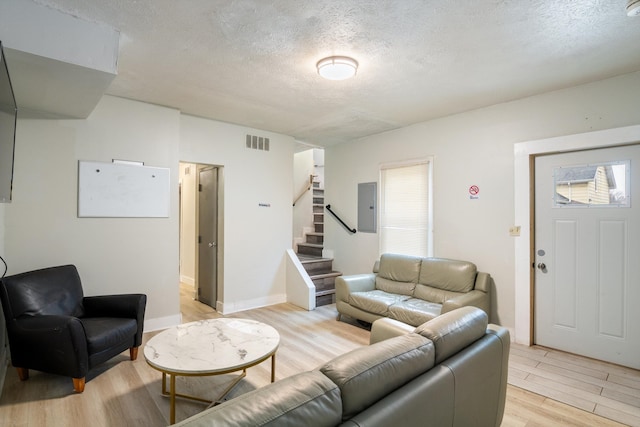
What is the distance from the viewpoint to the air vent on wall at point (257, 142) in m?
4.74

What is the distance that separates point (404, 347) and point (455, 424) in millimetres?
440

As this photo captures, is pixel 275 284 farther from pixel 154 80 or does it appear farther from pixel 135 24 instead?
pixel 135 24

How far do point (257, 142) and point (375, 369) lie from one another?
414 cm

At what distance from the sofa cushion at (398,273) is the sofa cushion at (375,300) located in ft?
0.42

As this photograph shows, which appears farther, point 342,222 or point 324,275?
point 342,222

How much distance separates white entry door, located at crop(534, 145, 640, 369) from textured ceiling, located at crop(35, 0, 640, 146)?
85 cm

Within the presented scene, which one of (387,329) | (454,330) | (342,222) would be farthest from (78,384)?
(342,222)

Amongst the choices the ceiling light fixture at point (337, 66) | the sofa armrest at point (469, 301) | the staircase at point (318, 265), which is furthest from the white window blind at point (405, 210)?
the ceiling light fixture at point (337, 66)

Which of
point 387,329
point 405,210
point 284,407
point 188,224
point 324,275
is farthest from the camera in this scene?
point 188,224

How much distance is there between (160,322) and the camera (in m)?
3.84

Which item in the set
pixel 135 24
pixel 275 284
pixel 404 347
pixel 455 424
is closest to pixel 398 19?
pixel 135 24

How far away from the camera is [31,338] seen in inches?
96.1

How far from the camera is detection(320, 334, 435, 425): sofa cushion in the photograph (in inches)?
44.1

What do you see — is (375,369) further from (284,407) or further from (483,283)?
(483,283)
